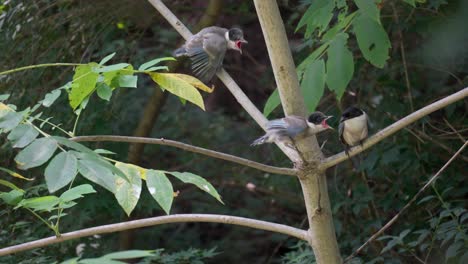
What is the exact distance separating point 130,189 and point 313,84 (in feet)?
2.75

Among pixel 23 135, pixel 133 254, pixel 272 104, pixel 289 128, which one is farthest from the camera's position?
pixel 272 104

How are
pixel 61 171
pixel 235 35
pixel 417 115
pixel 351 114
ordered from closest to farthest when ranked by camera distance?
pixel 61 171, pixel 417 115, pixel 351 114, pixel 235 35

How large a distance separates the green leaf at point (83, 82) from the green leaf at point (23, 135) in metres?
0.30

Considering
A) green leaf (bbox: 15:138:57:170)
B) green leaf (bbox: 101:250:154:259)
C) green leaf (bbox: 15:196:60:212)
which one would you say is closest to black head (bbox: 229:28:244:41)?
green leaf (bbox: 15:196:60:212)

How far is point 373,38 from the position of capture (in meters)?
2.57

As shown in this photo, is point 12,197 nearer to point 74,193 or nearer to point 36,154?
point 74,193

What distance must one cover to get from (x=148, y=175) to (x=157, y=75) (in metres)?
0.34

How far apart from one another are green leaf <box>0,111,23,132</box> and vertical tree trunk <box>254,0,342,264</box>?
823mm

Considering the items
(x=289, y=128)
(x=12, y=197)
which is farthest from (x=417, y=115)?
(x=12, y=197)

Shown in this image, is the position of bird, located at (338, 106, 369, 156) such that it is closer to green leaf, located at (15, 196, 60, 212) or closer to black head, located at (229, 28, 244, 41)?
black head, located at (229, 28, 244, 41)

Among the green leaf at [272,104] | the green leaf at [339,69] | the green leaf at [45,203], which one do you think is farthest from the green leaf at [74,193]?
the green leaf at [339,69]

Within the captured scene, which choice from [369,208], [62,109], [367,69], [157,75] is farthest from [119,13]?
[157,75]

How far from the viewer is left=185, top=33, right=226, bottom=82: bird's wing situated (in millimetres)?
3425

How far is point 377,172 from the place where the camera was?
4539 mm
